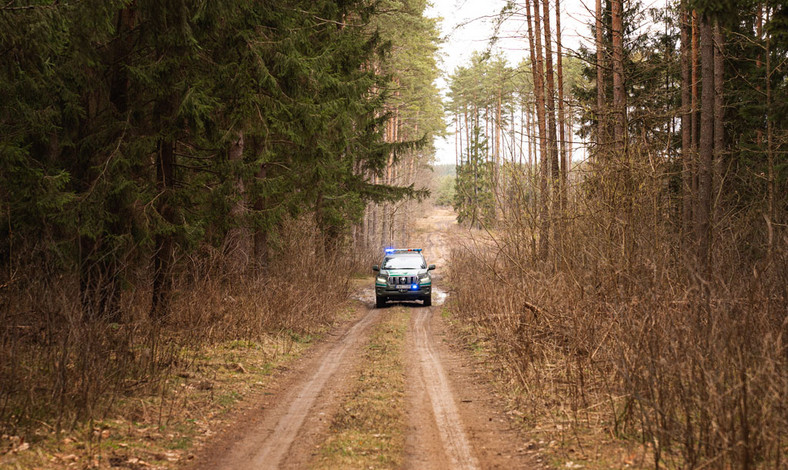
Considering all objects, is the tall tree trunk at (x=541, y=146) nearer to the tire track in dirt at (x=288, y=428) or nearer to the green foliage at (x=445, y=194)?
the tire track in dirt at (x=288, y=428)

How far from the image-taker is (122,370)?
7.04m

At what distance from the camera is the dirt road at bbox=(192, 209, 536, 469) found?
5.76 meters

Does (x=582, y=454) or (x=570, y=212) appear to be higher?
(x=570, y=212)

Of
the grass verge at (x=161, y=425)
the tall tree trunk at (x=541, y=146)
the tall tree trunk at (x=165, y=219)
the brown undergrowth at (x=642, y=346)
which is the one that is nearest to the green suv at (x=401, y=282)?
the tall tree trunk at (x=541, y=146)

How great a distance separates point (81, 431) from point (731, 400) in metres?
5.95

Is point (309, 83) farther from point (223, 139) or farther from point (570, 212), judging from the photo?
point (570, 212)

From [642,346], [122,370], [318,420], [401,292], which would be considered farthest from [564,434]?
[401,292]

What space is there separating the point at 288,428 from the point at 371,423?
99 cm

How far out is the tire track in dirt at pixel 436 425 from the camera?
5680 millimetres

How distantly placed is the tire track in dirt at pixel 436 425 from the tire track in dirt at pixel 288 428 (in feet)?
3.84

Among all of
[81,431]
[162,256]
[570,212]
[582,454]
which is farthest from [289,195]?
[582,454]

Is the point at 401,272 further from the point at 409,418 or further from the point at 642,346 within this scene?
the point at 642,346

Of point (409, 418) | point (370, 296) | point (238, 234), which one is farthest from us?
point (370, 296)

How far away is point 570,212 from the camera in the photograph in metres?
11.7
